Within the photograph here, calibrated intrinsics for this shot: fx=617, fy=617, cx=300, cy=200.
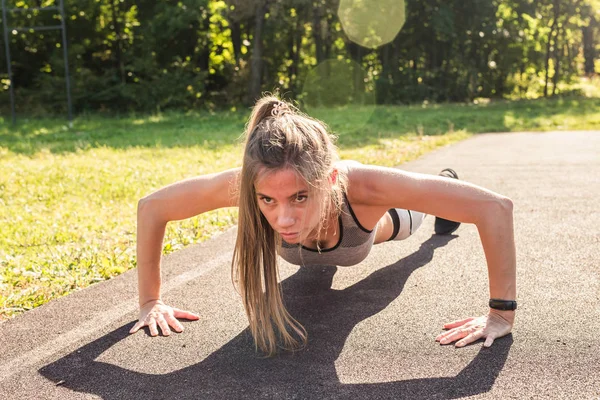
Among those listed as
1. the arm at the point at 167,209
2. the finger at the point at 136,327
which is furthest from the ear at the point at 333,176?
the finger at the point at 136,327

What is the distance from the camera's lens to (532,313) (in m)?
3.50

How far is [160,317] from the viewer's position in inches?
137

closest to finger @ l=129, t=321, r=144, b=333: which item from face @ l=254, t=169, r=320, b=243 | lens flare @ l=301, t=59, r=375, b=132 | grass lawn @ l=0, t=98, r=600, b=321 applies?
grass lawn @ l=0, t=98, r=600, b=321

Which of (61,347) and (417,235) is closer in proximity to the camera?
(61,347)

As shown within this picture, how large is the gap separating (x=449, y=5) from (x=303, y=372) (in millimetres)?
29188

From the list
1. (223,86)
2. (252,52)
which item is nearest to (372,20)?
(252,52)

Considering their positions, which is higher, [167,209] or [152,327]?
[167,209]

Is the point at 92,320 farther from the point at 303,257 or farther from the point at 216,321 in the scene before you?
the point at 303,257

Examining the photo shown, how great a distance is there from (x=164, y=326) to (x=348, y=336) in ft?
3.35

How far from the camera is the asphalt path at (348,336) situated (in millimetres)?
2732

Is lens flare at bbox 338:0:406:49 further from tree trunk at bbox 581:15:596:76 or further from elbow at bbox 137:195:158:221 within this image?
elbow at bbox 137:195:158:221

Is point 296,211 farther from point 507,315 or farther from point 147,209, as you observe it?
point 507,315

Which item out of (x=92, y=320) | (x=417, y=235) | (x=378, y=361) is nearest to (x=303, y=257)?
(x=378, y=361)

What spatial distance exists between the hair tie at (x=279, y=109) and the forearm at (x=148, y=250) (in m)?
0.90
